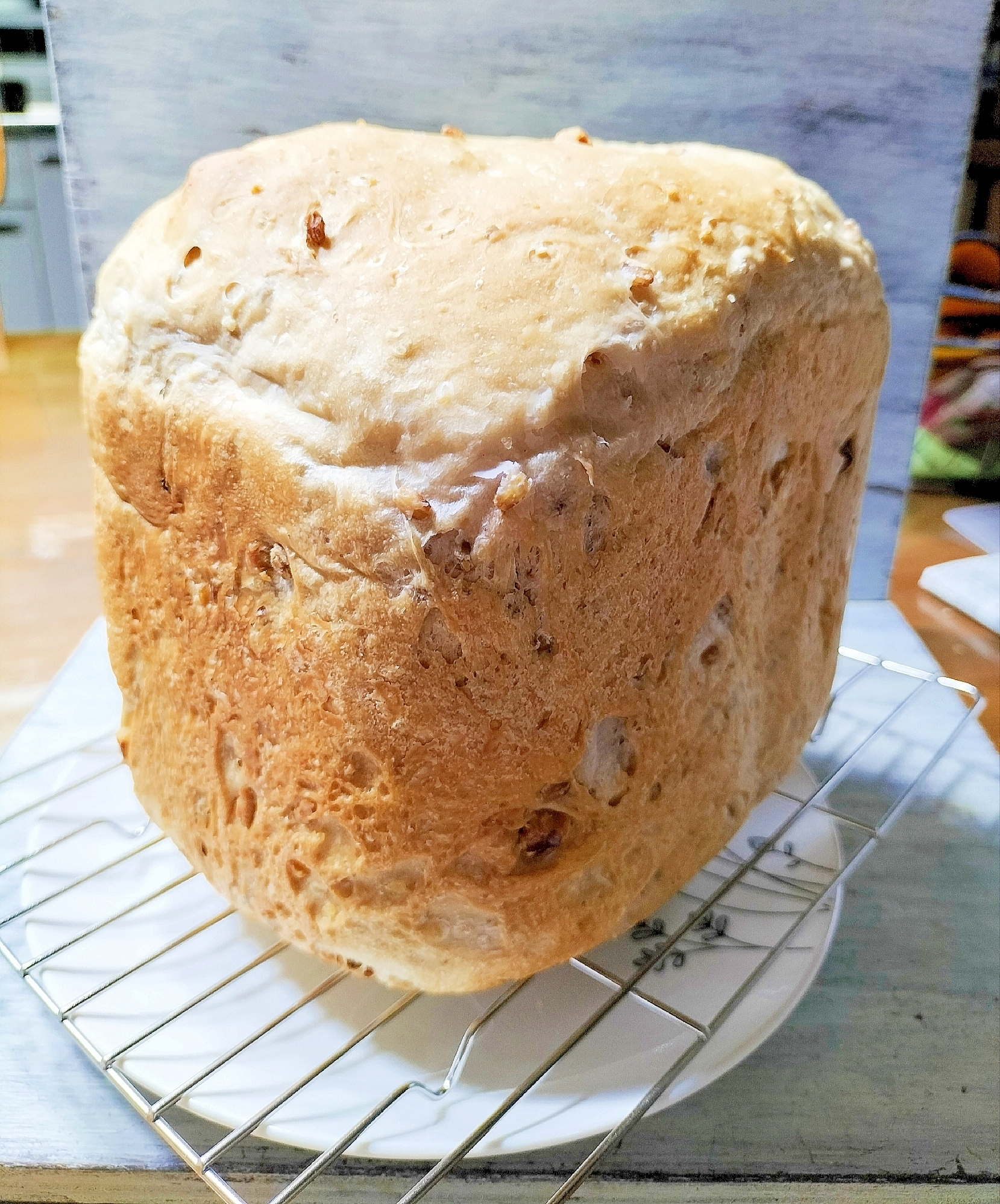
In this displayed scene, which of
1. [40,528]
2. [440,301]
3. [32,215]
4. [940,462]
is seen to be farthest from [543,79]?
[32,215]

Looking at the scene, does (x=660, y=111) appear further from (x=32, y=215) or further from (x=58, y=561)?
(x=32, y=215)

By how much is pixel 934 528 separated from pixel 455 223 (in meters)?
1.27

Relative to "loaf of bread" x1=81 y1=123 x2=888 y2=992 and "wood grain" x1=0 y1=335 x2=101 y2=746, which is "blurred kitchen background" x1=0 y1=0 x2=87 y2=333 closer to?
"wood grain" x1=0 y1=335 x2=101 y2=746

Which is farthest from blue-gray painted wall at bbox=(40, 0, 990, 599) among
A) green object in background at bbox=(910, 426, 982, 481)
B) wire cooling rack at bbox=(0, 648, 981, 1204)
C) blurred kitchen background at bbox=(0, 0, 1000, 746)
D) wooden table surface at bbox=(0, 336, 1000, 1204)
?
wooden table surface at bbox=(0, 336, 1000, 1204)

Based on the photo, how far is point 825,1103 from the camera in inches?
26.0

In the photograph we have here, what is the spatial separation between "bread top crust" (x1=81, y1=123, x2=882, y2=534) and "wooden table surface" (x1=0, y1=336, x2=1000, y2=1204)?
1.36 ft

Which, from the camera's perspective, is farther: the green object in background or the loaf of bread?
the green object in background

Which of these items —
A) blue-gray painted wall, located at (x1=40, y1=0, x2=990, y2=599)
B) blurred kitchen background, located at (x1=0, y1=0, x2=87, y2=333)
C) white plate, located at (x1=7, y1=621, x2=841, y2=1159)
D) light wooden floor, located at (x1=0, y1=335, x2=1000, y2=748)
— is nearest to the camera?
white plate, located at (x1=7, y1=621, x2=841, y2=1159)

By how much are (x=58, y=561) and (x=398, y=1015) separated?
1034mm

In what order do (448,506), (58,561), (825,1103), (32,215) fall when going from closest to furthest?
(448,506) < (825,1103) < (58,561) < (32,215)

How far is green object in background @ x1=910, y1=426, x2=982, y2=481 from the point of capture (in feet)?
5.12

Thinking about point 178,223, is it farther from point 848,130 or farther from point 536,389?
point 848,130

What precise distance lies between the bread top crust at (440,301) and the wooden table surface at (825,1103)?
1.36 ft

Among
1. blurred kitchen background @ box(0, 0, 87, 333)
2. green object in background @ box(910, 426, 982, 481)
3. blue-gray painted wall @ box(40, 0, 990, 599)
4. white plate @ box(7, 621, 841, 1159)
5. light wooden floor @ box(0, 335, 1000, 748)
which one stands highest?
blue-gray painted wall @ box(40, 0, 990, 599)
